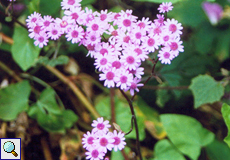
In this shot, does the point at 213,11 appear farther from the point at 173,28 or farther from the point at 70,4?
the point at 70,4

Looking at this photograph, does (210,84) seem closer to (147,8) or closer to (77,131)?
(77,131)

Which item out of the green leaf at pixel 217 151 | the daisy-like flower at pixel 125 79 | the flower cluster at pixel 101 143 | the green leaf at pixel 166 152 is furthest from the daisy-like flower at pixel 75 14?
the green leaf at pixel 217 151

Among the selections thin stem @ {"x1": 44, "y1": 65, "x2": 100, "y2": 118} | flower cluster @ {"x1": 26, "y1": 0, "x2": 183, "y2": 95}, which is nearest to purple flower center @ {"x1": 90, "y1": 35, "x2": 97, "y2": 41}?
flower cluster @ {"x1": 26, "y1": 0, "x2": 183, "y2": 95}

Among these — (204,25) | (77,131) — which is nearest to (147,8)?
(204,25)

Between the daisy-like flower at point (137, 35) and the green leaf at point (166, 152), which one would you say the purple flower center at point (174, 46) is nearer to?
the daisy-like flower at point (137, 35)

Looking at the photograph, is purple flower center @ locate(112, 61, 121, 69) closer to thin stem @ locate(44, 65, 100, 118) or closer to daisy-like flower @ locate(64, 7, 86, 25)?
daisy-like flower @ locate(64, 7, 86, 25)
